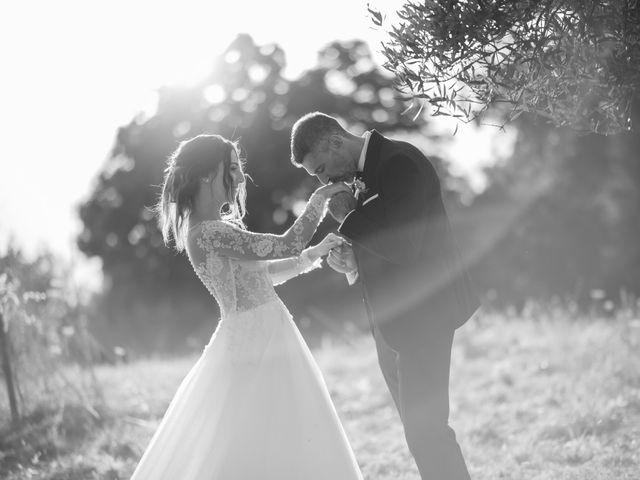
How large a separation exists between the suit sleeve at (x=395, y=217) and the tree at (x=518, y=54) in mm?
376

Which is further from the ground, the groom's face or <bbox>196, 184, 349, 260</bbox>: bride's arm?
the groom's face

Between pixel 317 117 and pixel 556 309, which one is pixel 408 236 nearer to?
pixel 317 117

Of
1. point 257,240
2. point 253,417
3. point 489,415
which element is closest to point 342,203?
point 257,240

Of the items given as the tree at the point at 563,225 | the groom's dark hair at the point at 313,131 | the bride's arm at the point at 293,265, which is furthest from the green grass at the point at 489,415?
the tree at the point at 563,225

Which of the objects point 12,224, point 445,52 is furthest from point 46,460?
point 445,52

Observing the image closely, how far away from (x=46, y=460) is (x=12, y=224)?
2.82 metres

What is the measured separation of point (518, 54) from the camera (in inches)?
143

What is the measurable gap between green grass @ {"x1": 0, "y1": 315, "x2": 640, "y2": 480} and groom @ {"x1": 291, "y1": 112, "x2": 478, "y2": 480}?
5.35 ft

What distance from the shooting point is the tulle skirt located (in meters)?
3.82

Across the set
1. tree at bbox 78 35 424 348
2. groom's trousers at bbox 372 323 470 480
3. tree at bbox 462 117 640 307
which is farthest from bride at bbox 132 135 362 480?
tree at bbox 462 117 640 307

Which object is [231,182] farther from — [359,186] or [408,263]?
[408,263]

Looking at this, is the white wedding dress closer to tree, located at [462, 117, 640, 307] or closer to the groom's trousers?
the groom's trousers

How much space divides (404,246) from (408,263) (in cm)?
11

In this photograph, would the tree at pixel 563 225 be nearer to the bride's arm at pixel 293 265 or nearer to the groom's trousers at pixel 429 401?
the bride's arm at pixel 293 265
